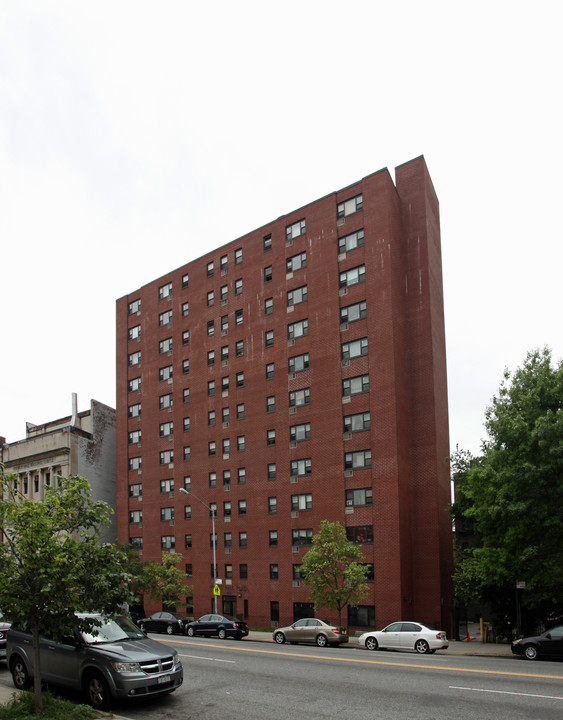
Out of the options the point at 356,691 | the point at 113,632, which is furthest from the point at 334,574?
the point at 113,632

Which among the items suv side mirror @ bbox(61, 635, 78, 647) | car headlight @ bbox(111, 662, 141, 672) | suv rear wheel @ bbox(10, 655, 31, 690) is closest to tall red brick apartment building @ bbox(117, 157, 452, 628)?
suv rear wheel @ bbox(10, 655, 31, 690)

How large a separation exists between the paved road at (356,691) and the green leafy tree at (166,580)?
30.0 metres

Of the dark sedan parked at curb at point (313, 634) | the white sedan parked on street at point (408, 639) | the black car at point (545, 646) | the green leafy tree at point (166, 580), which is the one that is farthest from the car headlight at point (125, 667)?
the green leafy tree at point (166, 580)

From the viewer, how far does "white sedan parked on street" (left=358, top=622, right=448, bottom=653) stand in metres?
26.4

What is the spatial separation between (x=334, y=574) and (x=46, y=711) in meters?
26.0

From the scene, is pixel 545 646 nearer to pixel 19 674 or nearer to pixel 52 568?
pixel 19 674

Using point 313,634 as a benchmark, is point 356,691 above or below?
above

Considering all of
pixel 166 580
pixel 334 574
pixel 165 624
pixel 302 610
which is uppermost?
pixel 334 574

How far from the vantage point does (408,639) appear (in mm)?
26766

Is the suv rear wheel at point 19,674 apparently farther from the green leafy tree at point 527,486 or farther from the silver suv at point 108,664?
the green leafy tree at point 527,486

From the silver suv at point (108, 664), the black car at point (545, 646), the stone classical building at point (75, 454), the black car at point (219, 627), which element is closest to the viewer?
the silver suv at point (108, 664)

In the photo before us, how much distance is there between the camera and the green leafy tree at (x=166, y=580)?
47.9m

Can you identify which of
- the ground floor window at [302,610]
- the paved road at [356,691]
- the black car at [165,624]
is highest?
the paved road at [356,691]

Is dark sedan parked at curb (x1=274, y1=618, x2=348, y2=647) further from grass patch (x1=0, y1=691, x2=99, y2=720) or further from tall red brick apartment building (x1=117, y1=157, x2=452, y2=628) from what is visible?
grass patch (x1=0, y1=691, x2=99, y2=720)
